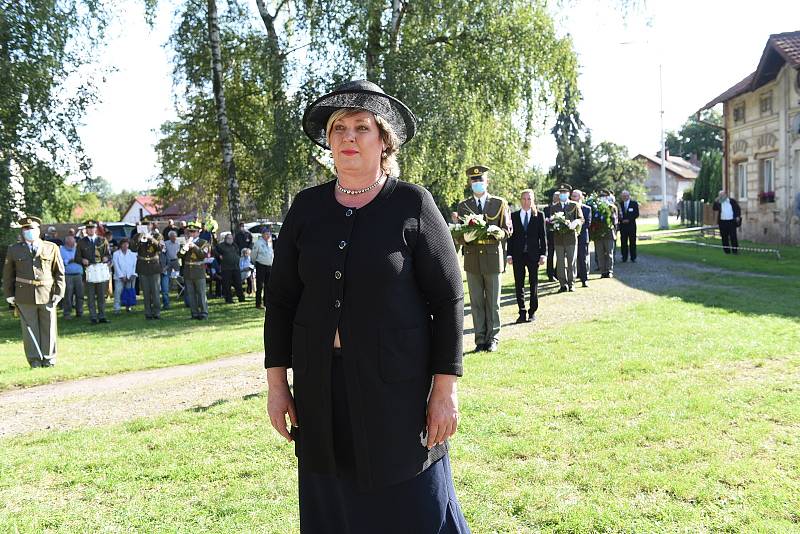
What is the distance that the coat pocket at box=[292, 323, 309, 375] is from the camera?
2.77 metres

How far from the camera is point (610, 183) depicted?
4634 cm

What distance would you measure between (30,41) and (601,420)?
15.3 m

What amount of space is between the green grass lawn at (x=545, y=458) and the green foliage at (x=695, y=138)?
332 ft

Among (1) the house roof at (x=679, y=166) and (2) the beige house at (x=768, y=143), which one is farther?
(1) the house roof at (x=679, y=166)

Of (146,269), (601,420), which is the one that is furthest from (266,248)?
(601,420)

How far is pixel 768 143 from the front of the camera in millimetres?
25969

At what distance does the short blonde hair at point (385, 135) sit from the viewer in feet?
9.36

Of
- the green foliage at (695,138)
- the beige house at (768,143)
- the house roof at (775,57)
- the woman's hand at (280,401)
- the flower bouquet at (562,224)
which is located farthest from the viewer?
the green foliage at (695,138)

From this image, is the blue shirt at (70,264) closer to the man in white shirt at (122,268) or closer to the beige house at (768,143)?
the man in white shirt at (122,268)

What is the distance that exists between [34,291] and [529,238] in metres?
8.06

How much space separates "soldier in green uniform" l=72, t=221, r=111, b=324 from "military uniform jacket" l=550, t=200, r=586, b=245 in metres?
10.9

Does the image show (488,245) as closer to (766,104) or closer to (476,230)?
(476,230)

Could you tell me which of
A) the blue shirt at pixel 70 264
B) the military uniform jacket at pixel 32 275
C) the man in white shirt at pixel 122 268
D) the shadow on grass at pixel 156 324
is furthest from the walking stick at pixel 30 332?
the man in white shirt at pixel 122 268

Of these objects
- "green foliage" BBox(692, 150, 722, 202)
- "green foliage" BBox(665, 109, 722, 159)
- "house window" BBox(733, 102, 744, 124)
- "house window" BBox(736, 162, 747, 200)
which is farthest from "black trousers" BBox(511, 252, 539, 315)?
"green foliage" BBox(665, 109, 722, 159)
